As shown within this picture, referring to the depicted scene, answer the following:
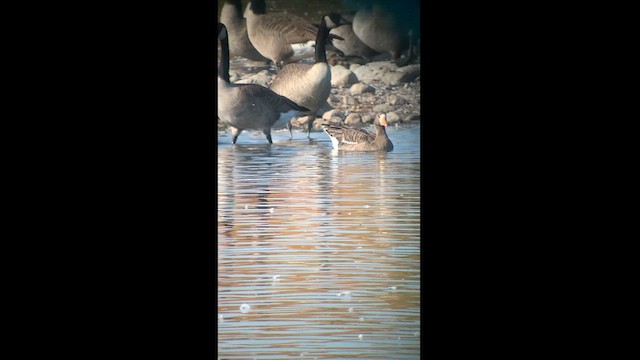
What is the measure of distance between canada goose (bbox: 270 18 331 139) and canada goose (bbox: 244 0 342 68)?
1.3 inches

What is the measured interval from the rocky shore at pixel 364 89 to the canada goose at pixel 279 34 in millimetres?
81

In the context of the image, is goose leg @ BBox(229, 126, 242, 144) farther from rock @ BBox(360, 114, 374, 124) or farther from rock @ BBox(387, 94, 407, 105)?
rock @ BBox(387, 94, 407, 105)

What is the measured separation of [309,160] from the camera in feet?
15.4

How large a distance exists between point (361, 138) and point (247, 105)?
48cm

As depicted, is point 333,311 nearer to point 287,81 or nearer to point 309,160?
point 309,160

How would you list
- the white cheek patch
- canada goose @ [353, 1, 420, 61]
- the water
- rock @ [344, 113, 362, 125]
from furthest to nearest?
1. the white cheek patch
2. rock @ [344, 113, 362, 125]
3. canada goose @ [353, 1, 420, 61]
4. the water

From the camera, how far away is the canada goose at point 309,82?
472cm

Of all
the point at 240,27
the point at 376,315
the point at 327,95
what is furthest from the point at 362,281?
the point at 240,27

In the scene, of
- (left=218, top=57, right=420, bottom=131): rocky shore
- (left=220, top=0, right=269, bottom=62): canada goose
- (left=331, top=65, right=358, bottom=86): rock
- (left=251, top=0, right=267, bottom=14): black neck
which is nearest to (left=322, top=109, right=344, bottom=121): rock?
(left=218, top=57, right=420, bottom=131): rocky shore

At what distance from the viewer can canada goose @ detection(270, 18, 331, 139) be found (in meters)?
4.72

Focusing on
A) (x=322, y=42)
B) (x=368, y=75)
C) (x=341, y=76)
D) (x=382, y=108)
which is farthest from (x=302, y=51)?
(x=382, y=108)

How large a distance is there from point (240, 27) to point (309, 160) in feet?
1.95

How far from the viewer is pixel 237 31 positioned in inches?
184

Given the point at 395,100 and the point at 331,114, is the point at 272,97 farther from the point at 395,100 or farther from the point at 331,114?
the point at 395,100
